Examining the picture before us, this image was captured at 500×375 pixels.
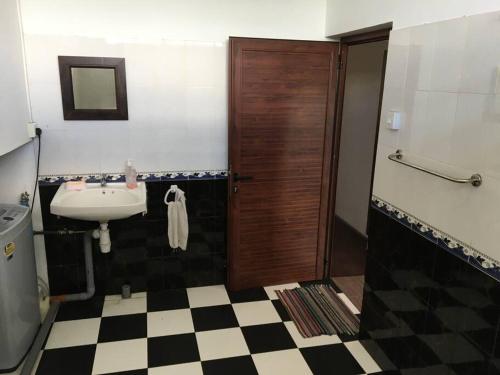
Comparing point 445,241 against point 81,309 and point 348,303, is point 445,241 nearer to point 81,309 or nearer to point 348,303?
point 348,303

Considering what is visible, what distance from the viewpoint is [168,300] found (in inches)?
119

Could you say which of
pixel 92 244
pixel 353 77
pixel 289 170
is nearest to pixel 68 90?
pixel 92 244

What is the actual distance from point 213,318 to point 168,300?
1.32ft

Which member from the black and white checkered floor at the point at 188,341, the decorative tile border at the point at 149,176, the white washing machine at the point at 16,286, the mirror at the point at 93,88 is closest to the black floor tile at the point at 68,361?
the black and white checkered floor at the point at 188,341

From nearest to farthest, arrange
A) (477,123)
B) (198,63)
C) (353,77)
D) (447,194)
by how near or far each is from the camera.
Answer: (477,123) < (447,194) < (198,63) < (353,77)

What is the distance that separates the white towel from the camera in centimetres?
291

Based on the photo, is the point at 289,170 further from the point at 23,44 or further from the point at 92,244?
the point at 23,44

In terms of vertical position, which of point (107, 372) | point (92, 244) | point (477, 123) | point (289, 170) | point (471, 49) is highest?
point (471, 49)

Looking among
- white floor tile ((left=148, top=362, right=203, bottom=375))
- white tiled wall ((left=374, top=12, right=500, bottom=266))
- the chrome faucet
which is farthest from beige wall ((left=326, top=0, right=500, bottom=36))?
white floor tile ((left=148, top=362, right=203, bottom=375))

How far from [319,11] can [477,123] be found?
5.33 feet

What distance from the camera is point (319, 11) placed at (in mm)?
2861

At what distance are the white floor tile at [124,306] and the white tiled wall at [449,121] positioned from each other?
185 cm

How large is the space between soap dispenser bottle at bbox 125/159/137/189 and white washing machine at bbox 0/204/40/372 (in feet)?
2.05

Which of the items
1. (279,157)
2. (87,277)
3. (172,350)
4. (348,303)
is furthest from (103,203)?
(348,303)
